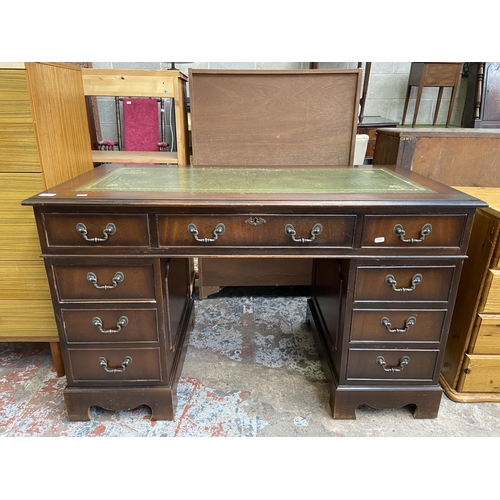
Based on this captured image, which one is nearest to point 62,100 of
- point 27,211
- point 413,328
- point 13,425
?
point 27,211

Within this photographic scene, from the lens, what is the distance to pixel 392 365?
4.53 feet

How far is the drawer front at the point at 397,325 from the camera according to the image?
4.30 ft

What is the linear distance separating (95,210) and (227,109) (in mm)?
1054

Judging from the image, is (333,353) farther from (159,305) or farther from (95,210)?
(95,210)

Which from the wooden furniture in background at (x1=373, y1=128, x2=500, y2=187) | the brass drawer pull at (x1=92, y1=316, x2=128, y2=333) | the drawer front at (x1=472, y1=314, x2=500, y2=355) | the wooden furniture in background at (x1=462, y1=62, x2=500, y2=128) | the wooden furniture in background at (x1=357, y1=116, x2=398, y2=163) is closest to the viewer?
the brass drawer pull at (x1=92, y1=316, x2=128, y2=333)

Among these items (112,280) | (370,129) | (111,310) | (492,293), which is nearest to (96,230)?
(112,280)

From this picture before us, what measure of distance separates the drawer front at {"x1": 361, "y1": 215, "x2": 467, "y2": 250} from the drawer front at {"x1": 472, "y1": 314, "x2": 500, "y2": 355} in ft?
1.27

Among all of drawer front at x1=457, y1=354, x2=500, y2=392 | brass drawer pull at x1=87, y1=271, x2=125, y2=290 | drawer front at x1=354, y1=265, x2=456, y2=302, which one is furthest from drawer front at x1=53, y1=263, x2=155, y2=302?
drawer front at x1=457, y1=354, x2=500, y2=392

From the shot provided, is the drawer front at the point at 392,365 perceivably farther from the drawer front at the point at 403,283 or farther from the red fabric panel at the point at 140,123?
the red fabric panel at the point at 140,123

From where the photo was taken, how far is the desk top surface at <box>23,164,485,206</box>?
3.80 feet

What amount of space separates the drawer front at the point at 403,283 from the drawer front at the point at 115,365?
0.75 m

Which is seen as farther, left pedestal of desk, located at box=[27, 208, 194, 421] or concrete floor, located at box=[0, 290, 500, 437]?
concrete floor, located at box=[0, 290, 500, 437]

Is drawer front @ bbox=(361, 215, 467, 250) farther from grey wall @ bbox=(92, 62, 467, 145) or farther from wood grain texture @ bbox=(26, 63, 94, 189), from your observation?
grey wall @ bbox=(92, 62, 467, 145)

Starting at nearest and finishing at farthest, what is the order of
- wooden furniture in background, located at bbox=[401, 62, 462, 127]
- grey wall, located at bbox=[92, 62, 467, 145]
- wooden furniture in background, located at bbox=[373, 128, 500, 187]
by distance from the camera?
wooden furniture in background, located at bbox=[373, 128, 500, 187]
wooden furniture in background, located at bbox=[401, 62, 462, 127]
grey wall, located at bbox=[92, 62, 467, 145]
